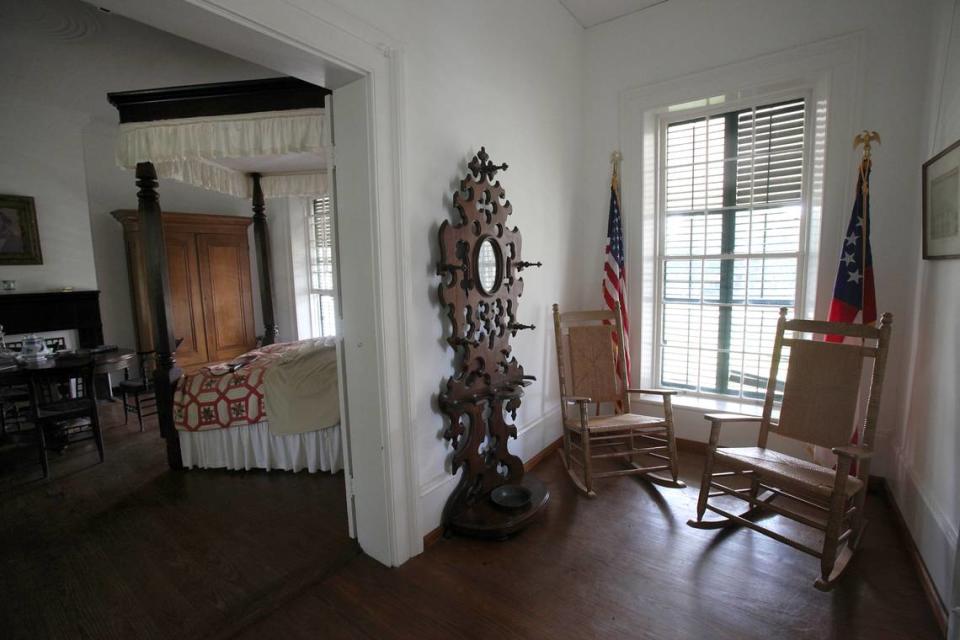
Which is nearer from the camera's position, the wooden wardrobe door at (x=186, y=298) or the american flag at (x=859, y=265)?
the american flag at (x=859, y=265)

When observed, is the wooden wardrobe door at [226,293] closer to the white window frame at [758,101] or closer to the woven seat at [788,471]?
the white window frame at [758,101]

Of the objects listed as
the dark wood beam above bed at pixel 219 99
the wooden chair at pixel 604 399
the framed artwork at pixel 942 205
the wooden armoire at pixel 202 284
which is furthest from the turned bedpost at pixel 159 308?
the framed artwork at pixel 942 205

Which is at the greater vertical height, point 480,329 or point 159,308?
point 159,308

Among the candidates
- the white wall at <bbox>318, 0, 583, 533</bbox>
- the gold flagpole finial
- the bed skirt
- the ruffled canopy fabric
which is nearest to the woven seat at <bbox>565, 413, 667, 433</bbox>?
the white wall at <bbox>318, 0, 583, 533</bbox>

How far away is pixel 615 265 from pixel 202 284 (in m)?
4.85

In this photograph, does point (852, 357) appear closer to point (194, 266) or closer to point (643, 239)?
point (643, 239)

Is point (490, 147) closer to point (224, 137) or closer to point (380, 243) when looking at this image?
point (380, 243)

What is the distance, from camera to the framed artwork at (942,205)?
6.16ft

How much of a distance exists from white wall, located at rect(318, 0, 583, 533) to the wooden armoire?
13.3 feet

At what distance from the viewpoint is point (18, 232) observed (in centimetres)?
410

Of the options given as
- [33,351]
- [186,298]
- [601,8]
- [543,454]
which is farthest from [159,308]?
[601,8]

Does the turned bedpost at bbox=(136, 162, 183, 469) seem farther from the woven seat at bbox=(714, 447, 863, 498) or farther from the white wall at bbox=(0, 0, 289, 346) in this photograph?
the woven seat at bbox=(714, 447, 863, 498)

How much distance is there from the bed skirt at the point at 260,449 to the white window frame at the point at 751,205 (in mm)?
2681

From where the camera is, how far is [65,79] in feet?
11.1
